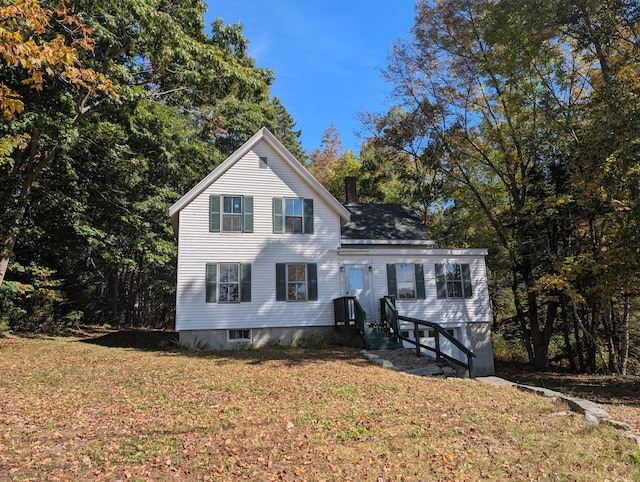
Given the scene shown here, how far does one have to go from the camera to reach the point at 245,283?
47.8ft

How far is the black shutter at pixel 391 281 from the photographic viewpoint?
51.0ft

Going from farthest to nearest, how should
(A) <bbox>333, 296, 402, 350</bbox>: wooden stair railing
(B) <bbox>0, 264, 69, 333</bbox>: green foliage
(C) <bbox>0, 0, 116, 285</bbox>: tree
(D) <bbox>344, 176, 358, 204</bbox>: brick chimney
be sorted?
1. (D) <bbox>344, 176, 358, 204</bbox>: brick chimney
2. (B) <bbox>0, 264, 69, 333</bbox>: green foliage
3. (A) <bbox>333, 296, 402, 350</bbox>: wooden stair railing
4. (C) <bbox>0, 0, 116, 285</bbox>: tree

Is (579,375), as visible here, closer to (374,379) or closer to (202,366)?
(374,379)

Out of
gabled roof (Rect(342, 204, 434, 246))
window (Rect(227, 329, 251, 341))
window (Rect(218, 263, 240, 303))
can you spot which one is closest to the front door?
gabled roof (Rect(342, 204, 434, 246))

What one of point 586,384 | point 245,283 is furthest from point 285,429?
point 586,384

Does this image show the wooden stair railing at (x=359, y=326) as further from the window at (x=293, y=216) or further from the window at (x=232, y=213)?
the window at (x=232, y=213)

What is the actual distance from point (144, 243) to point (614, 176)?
16981 mm

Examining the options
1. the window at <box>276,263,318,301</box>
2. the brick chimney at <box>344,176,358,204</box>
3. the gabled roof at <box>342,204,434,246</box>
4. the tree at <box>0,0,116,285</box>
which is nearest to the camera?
the tree at <box>0,0,116,285</box>

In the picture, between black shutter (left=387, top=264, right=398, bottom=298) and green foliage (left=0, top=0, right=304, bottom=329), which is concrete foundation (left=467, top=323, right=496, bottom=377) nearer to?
black shutter (left=387, top=264, right=398, bottom=298)

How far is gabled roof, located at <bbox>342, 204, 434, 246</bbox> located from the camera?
17.0 m

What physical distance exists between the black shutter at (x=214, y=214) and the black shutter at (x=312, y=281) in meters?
3.59

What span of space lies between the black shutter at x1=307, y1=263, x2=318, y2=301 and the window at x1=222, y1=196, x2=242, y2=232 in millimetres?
2949

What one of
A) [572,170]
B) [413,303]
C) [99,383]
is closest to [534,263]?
[572,170]

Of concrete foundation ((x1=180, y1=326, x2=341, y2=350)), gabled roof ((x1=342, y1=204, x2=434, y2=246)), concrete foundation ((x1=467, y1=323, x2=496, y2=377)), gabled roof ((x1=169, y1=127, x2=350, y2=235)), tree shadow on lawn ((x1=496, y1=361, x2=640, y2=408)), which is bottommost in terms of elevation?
tree shadow on lawn ((x1=496, y1=361, x2=640, y2=408))
